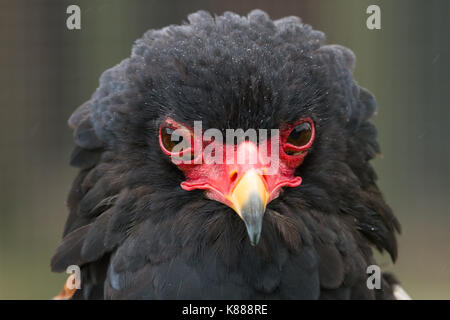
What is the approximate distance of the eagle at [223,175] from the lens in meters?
2.76

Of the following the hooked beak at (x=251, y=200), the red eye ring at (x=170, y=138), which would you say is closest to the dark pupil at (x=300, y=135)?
the hooked beak at (x=251, y=200)

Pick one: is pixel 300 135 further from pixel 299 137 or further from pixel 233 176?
pixel 233 176

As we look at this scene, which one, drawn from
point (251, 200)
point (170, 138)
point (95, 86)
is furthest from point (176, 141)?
point (95, 86)

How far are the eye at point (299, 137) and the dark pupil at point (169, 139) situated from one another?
18.5 inches

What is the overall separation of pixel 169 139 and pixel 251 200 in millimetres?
531

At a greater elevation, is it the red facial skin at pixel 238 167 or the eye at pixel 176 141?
the eye at pixel 176 141

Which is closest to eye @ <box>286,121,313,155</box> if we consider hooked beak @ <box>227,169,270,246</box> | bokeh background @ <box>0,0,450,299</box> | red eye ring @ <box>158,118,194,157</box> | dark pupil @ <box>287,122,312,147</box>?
dark pupil @ <box>287,122,312,147</box>

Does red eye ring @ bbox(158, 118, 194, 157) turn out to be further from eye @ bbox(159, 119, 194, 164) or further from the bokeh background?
the bokeh background

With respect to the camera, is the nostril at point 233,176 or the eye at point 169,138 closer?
the nostril at point 233,176

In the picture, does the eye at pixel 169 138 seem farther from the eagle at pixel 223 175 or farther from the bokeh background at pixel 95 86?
the bokeh background at pixel 95 86

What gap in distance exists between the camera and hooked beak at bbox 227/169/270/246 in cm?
250

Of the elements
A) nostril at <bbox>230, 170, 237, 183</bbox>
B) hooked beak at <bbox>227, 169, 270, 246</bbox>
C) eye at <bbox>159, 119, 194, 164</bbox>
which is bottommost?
hooked beak at <bbox>227, 169, 270, 246</bbox>

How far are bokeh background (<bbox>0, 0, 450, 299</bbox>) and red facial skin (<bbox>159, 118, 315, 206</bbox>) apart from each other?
13.3 feet

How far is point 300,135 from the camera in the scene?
9.47 feet
